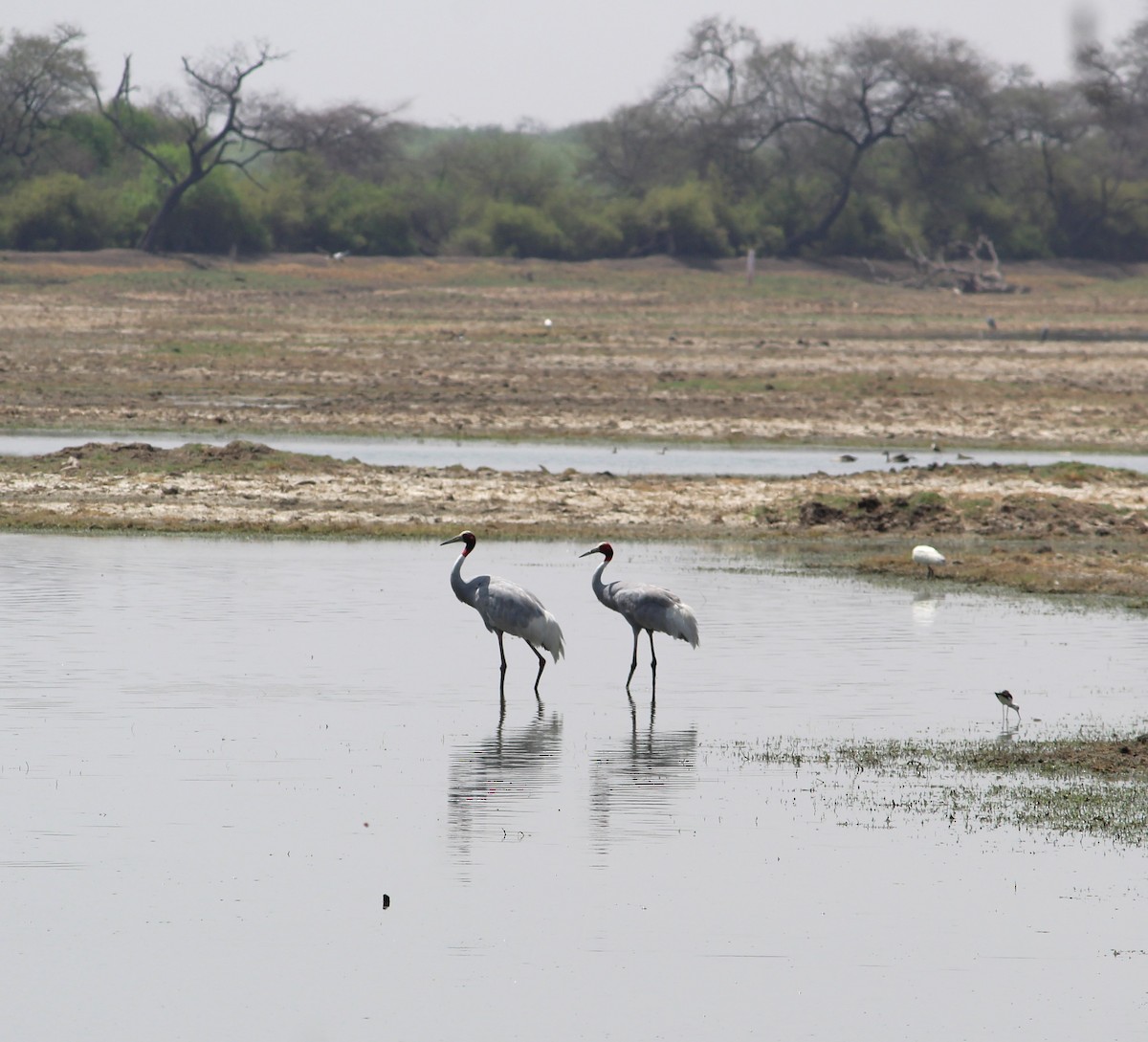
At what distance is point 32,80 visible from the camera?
7956 cm

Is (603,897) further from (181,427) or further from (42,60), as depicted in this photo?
(42,60)

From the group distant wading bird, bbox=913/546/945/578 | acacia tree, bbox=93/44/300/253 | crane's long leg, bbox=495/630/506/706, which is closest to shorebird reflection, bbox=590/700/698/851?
crane's long leg, bbox=495/630/506/706

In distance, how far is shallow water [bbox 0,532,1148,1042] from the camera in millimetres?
7621

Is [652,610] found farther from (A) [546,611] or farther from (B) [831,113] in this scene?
(B) [831,113]

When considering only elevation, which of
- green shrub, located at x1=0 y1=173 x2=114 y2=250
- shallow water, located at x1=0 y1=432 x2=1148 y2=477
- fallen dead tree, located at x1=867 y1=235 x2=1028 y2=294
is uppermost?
green shrub, located at x1=0 y1=173 x2=114 y2=250

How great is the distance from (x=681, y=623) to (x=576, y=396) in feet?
70.5

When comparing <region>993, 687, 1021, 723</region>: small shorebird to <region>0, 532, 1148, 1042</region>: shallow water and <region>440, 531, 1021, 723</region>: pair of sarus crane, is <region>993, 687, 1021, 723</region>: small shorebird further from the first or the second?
<region>440, 531, 1021, 723</region>: pair of sarus crane

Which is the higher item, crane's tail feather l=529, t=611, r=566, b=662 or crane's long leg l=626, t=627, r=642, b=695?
crane's tail feather l=529, t=611, r=566, b=662

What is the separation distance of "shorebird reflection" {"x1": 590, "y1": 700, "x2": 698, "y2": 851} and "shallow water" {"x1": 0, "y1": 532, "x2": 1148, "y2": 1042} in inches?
1.3

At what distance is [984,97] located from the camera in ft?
283

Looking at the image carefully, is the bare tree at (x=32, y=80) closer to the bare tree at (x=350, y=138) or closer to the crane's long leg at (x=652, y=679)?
the bare tree at (x=350, y=138)

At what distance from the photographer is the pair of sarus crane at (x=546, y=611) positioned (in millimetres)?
13828

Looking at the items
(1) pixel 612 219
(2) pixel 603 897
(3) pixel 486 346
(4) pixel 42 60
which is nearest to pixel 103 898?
(2) pixel 603 897

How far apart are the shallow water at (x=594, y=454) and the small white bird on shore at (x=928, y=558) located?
22.4ft
